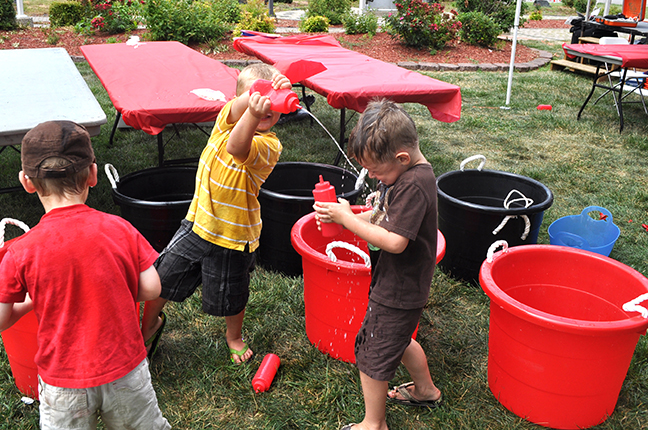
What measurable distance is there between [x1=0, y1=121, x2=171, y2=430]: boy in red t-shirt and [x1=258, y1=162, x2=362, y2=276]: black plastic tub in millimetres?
1376

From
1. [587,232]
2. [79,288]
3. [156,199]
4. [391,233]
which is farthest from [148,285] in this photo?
[587,232]

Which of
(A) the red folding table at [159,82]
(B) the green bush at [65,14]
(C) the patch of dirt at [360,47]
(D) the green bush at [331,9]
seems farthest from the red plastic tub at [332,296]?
(D) the green bush at [331,9]

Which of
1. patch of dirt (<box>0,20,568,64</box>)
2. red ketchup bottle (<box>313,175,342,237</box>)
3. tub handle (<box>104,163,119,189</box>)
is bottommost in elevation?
tub handle (<box>104,163,119,189</box>)

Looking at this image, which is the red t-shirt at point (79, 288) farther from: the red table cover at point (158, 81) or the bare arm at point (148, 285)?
the red table cover at point (158, 81)

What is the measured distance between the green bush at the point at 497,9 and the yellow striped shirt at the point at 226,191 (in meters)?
11.3

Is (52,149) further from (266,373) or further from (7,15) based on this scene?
(7,15)

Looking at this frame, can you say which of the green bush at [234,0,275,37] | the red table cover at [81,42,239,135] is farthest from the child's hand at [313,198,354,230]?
the green bush at [234,0,275,37]

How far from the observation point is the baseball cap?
129 cm

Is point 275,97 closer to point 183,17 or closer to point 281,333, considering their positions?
point 281,333

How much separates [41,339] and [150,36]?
29.2 feet

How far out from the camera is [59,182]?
1.33 metres

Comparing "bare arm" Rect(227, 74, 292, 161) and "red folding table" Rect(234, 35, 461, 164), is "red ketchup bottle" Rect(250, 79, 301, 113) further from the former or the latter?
"red folding table" Rect(234, 35, 461, 164)

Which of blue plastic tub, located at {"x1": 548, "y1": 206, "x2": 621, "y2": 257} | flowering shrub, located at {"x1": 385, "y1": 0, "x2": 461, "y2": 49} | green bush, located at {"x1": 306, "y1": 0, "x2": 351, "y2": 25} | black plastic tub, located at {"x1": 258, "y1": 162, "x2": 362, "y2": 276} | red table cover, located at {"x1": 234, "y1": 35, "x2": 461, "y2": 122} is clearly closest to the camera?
black plastic tub, located at {"x1": 258, "y1": 162, "x2": 362, "y2": 276}

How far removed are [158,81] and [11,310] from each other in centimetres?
269
